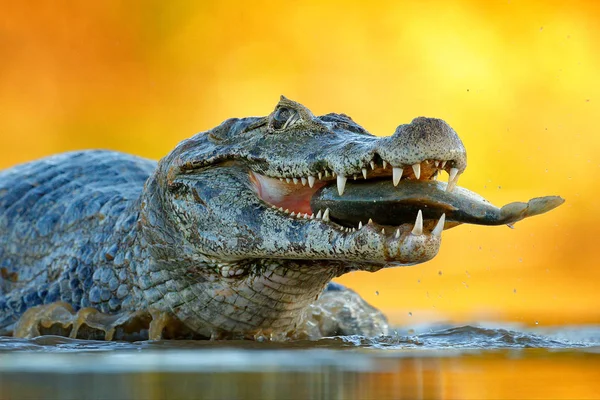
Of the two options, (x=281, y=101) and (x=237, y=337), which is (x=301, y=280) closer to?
(x=237, y=337)

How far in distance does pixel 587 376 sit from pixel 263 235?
66.2 inches

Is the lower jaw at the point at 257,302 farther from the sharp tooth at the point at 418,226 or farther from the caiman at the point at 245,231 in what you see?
the sharp tooth at the point at 418,226

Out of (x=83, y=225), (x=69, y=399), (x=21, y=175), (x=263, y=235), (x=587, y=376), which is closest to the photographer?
(x=69, y=399)

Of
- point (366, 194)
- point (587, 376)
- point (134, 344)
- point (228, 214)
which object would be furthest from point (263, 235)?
point (587, 376)

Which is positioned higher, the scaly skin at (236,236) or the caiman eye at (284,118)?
the caiman eye at (284,118)

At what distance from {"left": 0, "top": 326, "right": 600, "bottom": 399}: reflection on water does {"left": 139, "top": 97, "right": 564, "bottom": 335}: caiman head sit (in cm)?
28

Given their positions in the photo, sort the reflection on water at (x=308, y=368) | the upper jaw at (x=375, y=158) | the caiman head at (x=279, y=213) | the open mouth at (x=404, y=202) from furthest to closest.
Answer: the open mouth at (x=404, y=202) → the caiman head at (x=279, y=213) → the upper jaw at (x=375, y=158) → the reflection on water at (x=308, y=368)

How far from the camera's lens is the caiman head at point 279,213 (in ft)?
14.4

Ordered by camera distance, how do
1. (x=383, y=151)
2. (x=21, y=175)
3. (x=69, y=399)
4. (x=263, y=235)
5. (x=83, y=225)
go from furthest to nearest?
1. (x=21, y=175)
2. (x=83, y=225)
3. (x=263, y=235)
4. (x=383, y=151)
5. (x=69, y=399)

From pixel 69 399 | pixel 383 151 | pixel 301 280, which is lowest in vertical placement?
pixel 69 399

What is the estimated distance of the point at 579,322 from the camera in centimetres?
727

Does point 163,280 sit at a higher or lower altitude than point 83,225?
lower

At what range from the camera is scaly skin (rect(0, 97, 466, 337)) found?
4.44m

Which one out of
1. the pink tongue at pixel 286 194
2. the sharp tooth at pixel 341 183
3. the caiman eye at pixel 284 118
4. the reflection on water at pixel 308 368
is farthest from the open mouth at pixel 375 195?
the reflection on water at pixel 308 368
